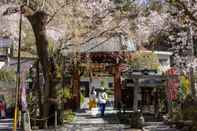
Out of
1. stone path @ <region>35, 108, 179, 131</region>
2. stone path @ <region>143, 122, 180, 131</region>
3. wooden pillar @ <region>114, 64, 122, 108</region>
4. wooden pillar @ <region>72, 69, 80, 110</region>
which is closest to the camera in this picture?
stone path @ <region>143, 122, 180, 131</region>

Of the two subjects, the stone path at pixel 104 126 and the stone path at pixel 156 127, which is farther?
the stone path at pixel 104 126

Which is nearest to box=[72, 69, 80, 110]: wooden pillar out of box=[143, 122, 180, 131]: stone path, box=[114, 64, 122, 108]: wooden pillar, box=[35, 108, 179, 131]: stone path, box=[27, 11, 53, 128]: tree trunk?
box=[114, 64, 122, 108]: wooden pillar

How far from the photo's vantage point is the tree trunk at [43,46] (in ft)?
84.0

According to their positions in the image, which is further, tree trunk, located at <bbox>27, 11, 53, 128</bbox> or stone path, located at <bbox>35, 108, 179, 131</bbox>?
tree trunk, located at <bbox>27, 11, 53, 128</bbox>

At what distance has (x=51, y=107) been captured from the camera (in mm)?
27266

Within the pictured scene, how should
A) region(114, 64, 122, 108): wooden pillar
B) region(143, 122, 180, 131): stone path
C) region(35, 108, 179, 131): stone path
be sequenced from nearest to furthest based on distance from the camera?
region(143, 122, 180, 131): stone path < region(35, 108, 179, 131): stone path < region(114, 64, 122, 108): wooden pillar

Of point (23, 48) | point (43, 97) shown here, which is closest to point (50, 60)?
point (43, 97)

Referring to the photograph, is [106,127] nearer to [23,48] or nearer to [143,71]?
[143,71]

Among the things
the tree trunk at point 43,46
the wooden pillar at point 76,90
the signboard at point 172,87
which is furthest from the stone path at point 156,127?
the wooden pillar at point 76,90

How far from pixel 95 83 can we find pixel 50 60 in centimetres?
1815

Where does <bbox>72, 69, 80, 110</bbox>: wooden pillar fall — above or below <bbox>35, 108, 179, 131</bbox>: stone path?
above

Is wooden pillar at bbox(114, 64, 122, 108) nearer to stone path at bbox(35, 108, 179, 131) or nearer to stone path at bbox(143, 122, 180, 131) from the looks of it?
stone path at bbox(35, 108, 179, 131)

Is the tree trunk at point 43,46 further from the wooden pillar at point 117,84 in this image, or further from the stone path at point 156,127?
the wooden pillar at point 117,84

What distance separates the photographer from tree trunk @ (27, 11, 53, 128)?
2561 cm
